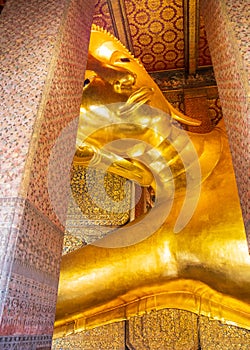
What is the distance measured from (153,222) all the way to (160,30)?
6.79 ft

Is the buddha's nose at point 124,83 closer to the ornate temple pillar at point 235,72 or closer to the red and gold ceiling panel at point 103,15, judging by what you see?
the ornate temple pillar at point 235,72

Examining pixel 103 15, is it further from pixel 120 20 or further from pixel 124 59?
pixel 124 59

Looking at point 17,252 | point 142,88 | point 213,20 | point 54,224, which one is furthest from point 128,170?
point 17,252

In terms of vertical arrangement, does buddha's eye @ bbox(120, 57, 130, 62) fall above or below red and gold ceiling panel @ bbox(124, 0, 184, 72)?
below

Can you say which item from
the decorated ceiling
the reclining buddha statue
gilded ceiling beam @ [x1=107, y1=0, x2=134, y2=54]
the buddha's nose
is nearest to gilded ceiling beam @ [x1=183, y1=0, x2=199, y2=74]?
the decorated ceiling

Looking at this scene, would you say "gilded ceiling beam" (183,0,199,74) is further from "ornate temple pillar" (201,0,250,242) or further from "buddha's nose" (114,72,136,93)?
"ornate temple pillar" (201,0,250,242)

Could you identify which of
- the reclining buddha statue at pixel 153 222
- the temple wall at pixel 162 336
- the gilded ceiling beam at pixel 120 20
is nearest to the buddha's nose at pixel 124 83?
the reclining buddha statue at pixel 153 222

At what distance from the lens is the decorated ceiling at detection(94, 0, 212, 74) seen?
2.75 m

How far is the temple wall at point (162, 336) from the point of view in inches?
86.1

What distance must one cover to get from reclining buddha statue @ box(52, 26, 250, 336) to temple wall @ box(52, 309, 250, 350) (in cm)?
86

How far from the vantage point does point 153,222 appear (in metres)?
1.58

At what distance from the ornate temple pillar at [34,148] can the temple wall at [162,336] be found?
1.53 metres

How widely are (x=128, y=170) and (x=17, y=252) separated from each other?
1.32 m

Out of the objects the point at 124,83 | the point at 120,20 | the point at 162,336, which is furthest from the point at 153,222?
the point at 120,20
